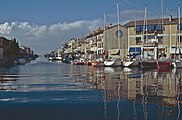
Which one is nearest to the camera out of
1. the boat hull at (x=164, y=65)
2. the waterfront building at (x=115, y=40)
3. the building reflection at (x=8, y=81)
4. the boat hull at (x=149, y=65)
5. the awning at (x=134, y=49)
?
the building reflection at (x=8, y=81)

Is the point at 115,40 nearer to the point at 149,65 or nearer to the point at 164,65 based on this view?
the point at 149,65

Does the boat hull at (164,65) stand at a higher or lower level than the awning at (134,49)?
lower

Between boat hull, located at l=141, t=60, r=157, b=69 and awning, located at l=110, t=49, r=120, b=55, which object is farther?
awning, located at l=110, t=49, r=120, b=55

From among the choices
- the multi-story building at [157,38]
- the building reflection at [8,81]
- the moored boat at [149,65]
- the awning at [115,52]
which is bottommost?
the building reflection at [8,81]

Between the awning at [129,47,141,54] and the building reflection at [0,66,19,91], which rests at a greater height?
the awning at [129,47,141,54]

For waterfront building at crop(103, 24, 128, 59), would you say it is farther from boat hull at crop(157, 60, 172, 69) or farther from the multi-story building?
boat hull at crop(157, 60, 172, 69)

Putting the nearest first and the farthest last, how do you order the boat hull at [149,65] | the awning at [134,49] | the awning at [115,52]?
the boat hull at [149,65] → the awning at [134,49] → the awning at [115,52]

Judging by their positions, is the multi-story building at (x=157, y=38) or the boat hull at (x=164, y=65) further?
the multi-story building at (x=157, y=38)

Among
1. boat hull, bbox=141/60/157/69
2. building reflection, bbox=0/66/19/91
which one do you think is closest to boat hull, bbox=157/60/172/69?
boat hull, bbox=141/60/157/69

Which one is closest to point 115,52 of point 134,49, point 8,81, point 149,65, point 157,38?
point 134,49

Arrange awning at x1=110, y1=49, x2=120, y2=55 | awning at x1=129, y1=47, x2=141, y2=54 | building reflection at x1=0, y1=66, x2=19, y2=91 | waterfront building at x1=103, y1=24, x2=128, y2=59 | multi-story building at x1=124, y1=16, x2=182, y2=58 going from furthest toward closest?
waterfront building at x1=103, y1=24, x2=128, y2=59 → awning at x1=110, y1=49, x2=120, y2=55 → awning at x1=129, y1=47, x2=141, y2=54 → multi-story building at x1=124, y1=16, x2=182, y2=58 → building reflection at x1=0, y1=66, x2=19, y2=91

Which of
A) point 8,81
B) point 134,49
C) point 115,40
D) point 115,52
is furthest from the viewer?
point 115,40

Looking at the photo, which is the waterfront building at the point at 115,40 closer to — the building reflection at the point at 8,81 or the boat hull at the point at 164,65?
the boat hull at the point at 164,65

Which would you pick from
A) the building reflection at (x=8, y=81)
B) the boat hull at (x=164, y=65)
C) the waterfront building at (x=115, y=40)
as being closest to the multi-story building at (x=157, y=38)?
the waterfront building at (x=115, y=40)
